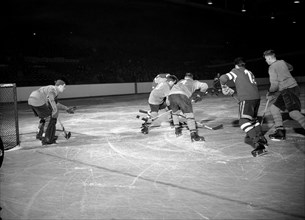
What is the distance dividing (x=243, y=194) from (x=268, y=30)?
3383cm

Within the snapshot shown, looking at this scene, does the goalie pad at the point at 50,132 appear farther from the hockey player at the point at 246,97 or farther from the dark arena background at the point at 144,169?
the hockey player at the point at 246,97

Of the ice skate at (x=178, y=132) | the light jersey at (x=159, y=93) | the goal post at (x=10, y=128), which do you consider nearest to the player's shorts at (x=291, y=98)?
the ice skate at (x=178, y=132)

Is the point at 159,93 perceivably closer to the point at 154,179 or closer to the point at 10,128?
the point at 154,179

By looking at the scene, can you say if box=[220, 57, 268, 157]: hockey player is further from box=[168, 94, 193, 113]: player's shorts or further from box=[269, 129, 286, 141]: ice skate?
box=[168, 94, 193, 113]: player's shorts

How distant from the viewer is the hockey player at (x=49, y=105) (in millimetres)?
6549

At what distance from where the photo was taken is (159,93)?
769 centimetres

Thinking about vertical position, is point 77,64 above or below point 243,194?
above

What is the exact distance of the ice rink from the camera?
3.14 meters

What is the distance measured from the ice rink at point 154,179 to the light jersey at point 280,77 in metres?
1.02

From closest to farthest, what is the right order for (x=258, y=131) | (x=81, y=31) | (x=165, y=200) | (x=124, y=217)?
(x=124, y=217) < (x=165, y=200) < (x=258, y=131) < (x=81, y=31)

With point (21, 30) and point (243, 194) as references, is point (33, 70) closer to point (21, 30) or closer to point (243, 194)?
point (21, 30)

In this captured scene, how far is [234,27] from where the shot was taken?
1277 inches

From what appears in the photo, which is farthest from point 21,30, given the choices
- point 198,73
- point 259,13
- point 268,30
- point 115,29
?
point 268,30

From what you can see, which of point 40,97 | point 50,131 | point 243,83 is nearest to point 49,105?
point 40,97
